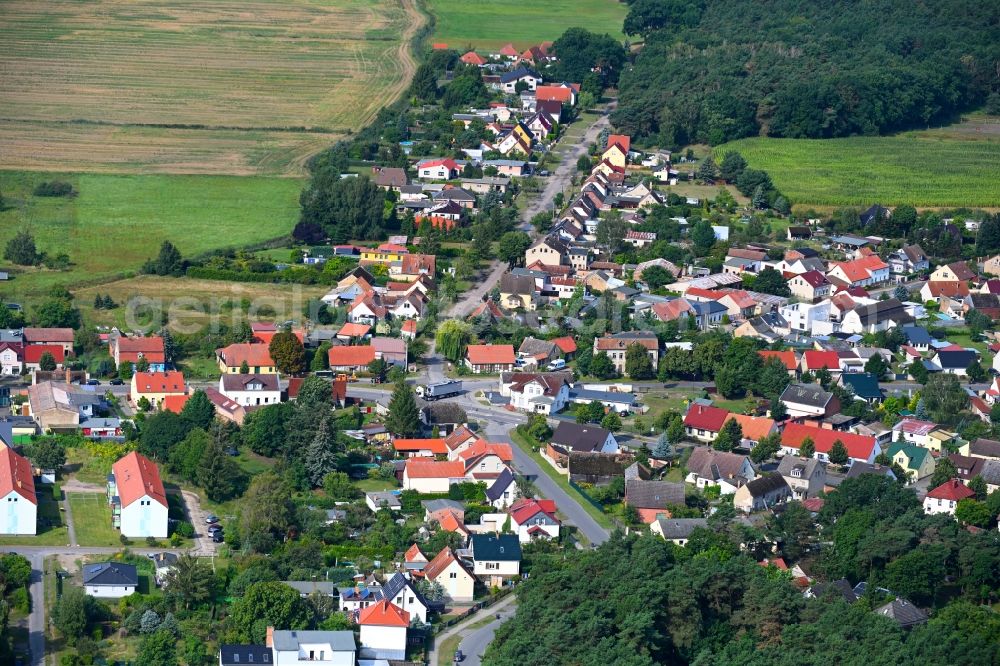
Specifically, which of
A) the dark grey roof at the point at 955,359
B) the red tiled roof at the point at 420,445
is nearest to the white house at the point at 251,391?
the red tiled roof at the point at 420,445

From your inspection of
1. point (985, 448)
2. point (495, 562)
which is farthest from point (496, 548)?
point (985, 448)

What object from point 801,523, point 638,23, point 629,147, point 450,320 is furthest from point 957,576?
point 638,23

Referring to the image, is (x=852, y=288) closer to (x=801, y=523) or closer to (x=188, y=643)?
(x=801, y=523)

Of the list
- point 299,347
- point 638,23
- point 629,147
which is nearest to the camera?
point 299,347

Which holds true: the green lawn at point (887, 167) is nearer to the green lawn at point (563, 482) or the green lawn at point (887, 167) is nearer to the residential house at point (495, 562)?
the green lawn at point (563, 482)

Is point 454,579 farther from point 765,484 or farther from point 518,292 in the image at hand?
point 518,292

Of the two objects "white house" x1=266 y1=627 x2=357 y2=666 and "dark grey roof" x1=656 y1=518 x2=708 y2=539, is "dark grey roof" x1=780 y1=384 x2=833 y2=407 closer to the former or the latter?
"dark grey roof" x1=656 y1=518 x2=708 y2=539
